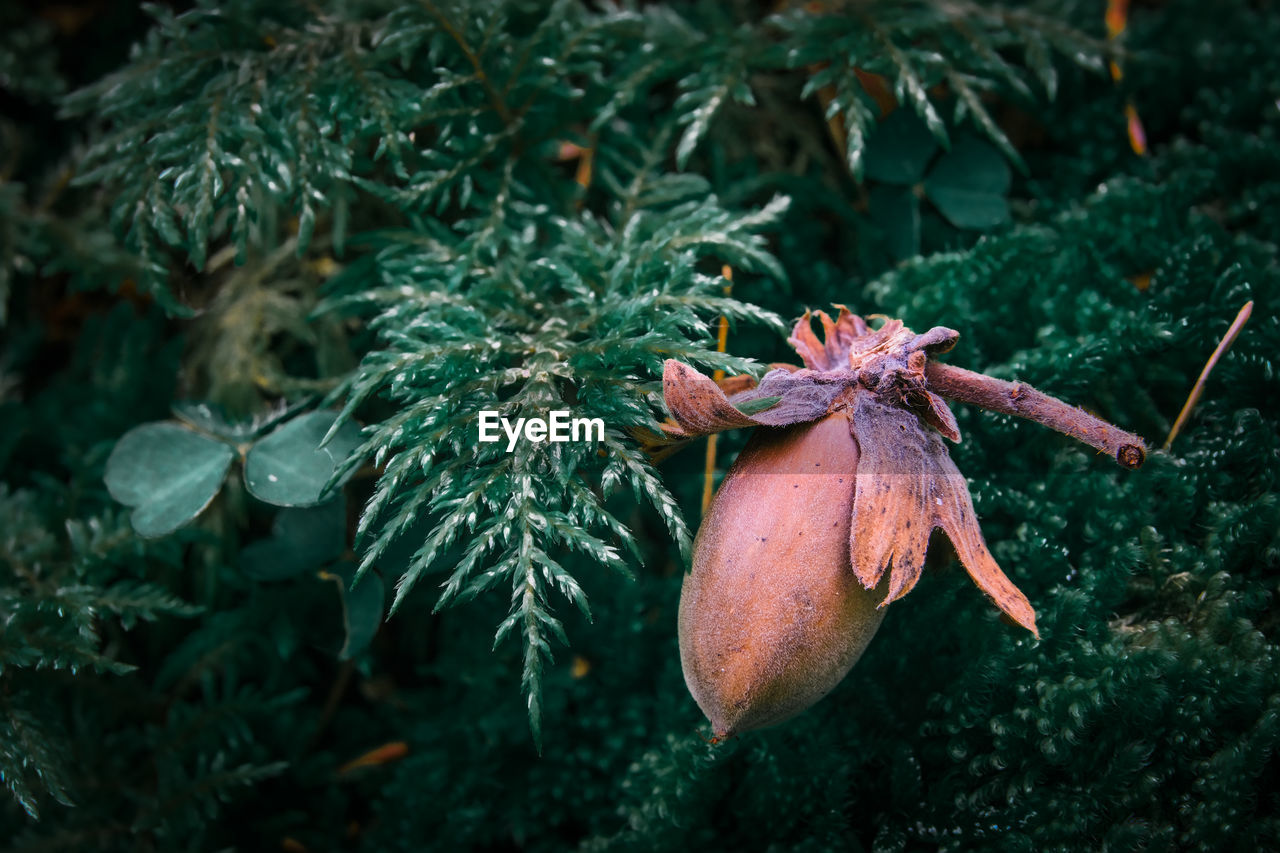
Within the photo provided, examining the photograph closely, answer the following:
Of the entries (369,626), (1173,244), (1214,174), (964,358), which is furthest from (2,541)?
(1214,174)

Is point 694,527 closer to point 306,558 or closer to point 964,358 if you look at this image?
point 964,358

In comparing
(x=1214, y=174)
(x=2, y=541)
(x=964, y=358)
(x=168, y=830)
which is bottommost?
(x=168, y=830)

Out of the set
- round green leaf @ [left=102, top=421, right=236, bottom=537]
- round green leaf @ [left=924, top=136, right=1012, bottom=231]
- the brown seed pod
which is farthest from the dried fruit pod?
round green leaf @ [left=102, top=421, right=236, bottom=537]

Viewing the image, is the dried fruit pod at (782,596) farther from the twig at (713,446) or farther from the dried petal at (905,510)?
the twig at (713,446)

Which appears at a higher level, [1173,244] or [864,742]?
[1173,244]

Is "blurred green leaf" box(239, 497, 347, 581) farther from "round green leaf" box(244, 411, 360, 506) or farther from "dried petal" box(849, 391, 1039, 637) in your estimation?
"dried petal" box(849, 391, 1039, 637)
